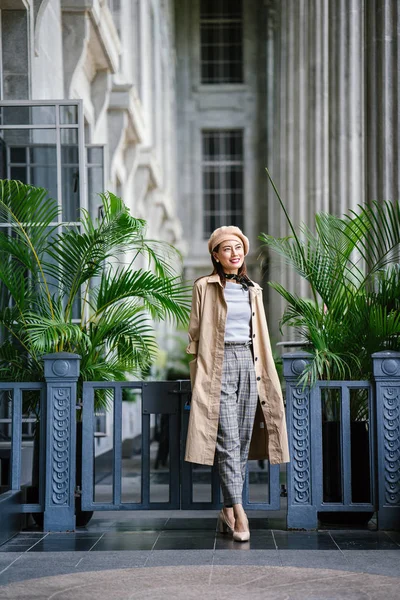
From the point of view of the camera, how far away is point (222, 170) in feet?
107

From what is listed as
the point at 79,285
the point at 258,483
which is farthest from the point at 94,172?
the point at 79,285

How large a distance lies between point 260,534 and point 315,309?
1.58 meters

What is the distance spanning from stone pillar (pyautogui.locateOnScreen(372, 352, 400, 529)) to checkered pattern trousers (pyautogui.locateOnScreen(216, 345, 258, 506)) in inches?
34.1

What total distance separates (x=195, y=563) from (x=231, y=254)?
1948mm

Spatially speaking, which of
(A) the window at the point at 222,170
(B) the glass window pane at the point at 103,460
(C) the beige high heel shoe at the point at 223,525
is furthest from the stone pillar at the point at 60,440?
(A) the window at the point at 222,170

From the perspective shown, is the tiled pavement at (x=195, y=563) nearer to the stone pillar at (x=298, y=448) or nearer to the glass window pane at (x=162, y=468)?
the stone pillar at (x=298, y=448)

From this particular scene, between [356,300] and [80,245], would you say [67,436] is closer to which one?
[80,245]

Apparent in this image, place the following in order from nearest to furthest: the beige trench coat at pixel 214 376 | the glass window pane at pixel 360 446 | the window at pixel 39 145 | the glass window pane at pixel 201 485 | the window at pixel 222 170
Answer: the beige trench coat at pixel 214 376, the glass window pane at pixel 360 446, the window at pixel 39 145, the glass window pane at pixel 201 485, the window at pixel 222 170

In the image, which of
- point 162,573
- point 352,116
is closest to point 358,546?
point 162,573

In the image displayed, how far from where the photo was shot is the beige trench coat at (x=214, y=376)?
6055mm

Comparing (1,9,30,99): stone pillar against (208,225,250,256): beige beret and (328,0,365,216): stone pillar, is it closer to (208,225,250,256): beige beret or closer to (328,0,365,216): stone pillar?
(208,225,250,256): beige beret

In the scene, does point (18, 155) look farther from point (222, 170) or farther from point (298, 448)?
point (222, 170)

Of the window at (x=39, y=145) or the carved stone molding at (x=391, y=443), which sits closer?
the carved stone molding at (x=391, y=443)

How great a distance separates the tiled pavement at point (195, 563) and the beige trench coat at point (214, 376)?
562 mm
